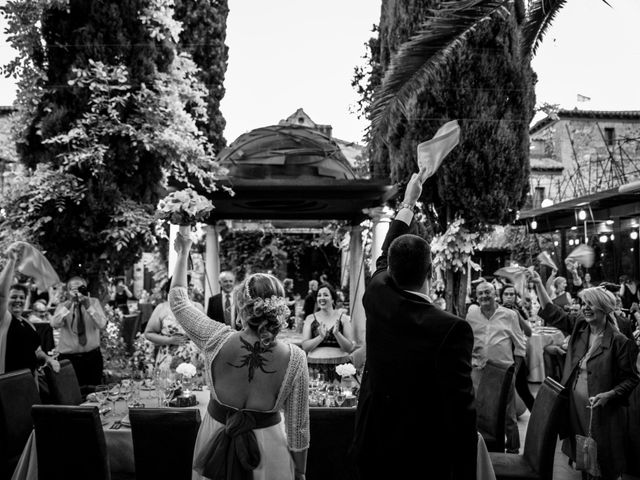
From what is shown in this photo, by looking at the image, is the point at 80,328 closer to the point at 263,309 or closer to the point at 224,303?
the point at 224,303

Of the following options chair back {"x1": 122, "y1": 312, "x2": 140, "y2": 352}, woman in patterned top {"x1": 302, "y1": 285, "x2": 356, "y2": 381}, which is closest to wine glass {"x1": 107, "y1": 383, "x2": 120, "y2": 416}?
woman in patterned top {"x1": 302, "y1": 285, "x2": 356, "y2": 381}

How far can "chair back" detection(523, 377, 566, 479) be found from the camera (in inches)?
161

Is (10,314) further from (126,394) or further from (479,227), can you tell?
(479,227)

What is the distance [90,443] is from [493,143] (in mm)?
8713

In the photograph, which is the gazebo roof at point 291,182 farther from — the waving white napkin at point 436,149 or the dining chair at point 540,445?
the waving white napkin at point 436,149

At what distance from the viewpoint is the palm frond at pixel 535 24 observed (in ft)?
20.1

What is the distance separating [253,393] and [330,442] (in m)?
1.07

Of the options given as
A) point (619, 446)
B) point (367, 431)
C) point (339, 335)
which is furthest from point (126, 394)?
point (619, 446)

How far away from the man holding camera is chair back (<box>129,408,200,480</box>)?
3.62 m

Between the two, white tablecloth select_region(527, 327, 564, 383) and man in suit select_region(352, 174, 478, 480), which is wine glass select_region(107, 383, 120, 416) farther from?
white tablecloth select_region(527, 327, 564, 383)

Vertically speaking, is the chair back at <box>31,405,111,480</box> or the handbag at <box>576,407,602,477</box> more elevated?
the chair back at <box>31,405,111,480</box>

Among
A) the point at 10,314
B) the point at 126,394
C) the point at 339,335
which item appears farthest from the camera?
the point at 339,335

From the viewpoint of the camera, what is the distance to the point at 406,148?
37.0 feet

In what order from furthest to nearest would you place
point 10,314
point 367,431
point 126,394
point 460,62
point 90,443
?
1. point 460,62
2. point 10,314
3. point 126,394
4. point 90,443
5. point 367,431
